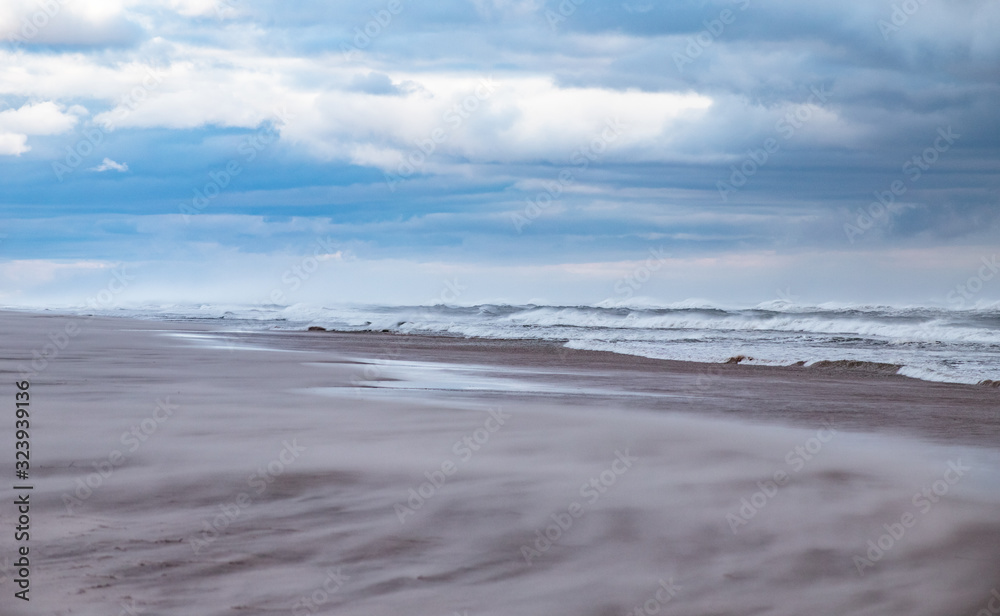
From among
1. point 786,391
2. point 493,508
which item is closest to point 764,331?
point 786,391

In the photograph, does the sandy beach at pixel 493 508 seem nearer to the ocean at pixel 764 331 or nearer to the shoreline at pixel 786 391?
the shoreline at pixel 786 391

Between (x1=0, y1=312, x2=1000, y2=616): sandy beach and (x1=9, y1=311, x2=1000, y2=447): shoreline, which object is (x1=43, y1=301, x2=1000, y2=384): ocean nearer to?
(x1=9, y1=311, x2=1000, y2=447): shoreline

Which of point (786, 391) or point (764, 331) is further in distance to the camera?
point (764, 331)

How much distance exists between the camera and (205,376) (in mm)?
11000

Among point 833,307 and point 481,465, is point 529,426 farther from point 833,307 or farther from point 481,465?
point 833,307

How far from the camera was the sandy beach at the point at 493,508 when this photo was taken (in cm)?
311

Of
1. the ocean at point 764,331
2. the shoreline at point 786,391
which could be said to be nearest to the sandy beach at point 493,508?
the shoreline at point 786,391

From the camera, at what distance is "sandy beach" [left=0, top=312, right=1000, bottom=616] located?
3109mm

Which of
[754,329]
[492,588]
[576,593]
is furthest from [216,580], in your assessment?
[754,329]

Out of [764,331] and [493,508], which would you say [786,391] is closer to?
[493,508]

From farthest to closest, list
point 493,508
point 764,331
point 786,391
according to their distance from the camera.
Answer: point 764,331, point 786,391, point 493,508

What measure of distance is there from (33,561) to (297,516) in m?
1.11

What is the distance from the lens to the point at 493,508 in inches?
167

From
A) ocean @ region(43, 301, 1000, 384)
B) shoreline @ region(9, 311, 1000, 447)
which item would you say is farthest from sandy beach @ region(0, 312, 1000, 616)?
ocean @ region(43, 301, 1000, 384)
